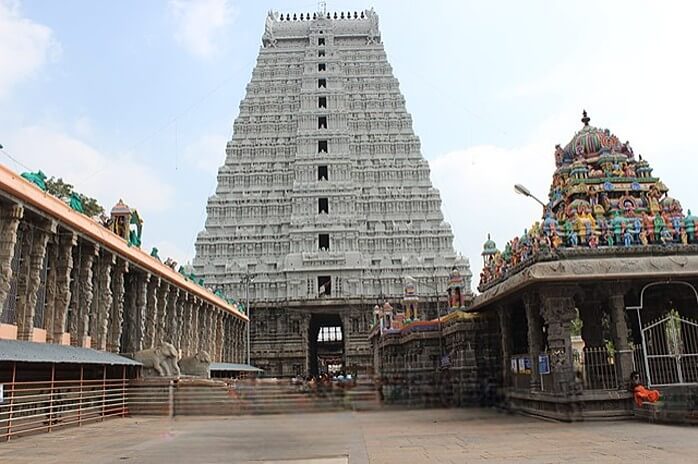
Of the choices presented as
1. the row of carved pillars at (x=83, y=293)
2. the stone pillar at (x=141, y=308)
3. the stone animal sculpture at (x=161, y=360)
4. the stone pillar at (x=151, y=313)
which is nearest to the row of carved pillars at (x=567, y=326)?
the stone animal sculpture at (x=161, y=360)

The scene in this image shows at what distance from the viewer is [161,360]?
27312 mm

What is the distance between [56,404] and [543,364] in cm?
1554

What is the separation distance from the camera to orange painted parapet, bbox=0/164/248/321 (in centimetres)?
1888

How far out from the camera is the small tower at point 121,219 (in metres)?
29.0

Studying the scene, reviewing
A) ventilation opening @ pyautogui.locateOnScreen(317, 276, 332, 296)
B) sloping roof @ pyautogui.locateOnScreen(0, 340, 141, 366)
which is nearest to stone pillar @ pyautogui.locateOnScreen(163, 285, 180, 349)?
sloping roof @ pyautogui.locateOnScreen(0, 340, 141, 366)

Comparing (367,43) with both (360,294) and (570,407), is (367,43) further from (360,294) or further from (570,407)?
(570,407)

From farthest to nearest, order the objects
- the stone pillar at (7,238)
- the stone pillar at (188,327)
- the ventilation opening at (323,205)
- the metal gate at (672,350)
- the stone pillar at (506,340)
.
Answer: the ventilation opening at (323,205)
the stone pillar at (188,327)
the stone pillar at (506,340)
the metal gate at (672,350)
the stone pillar at (7,238)

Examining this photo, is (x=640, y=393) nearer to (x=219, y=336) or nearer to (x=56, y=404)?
(x=56, y=404)

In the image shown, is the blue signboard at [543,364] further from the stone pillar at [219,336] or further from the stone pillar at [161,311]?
the stone pillar at [219,336]

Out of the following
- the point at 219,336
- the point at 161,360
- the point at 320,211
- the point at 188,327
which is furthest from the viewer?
the point at 320,211

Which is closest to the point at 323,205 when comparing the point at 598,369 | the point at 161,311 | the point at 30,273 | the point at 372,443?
the point at 161,311

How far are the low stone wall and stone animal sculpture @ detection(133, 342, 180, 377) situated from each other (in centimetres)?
936

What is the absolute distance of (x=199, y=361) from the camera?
32656 millimetres

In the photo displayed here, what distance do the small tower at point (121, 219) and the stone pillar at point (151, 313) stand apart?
456cm
